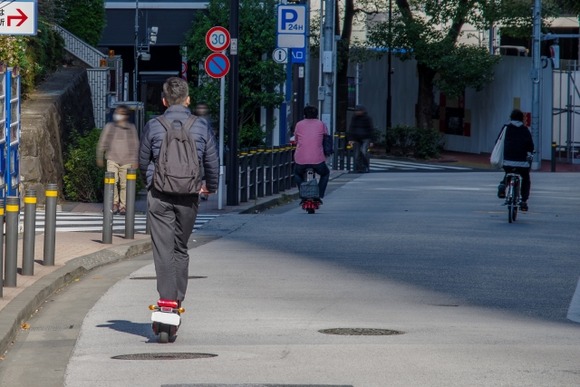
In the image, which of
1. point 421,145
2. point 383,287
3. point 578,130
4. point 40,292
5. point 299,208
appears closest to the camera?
point 40,292

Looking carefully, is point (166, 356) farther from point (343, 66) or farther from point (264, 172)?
point (343, 66)

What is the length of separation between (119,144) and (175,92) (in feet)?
41.3

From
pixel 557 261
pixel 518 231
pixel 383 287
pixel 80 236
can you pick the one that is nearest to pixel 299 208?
pixel 518 231

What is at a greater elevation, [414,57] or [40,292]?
[414,57]

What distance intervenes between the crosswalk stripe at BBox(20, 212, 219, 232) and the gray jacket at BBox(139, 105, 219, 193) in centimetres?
981

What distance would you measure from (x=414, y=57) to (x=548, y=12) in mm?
6007

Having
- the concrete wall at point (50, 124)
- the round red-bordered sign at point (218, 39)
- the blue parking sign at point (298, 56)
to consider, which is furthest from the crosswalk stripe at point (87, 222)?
the blue parking sign at point (298, 56)

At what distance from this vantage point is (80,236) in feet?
58.2

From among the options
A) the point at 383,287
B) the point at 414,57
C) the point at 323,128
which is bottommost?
the point at 383,287

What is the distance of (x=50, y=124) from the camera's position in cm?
2575

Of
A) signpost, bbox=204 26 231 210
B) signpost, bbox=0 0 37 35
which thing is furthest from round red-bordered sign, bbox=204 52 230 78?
signpost, bbox=0 0 37 35

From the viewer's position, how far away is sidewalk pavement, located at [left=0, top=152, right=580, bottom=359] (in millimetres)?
10594

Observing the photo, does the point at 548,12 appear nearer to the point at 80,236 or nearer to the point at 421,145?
the point at 421,145

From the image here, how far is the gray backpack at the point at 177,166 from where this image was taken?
371 inches
